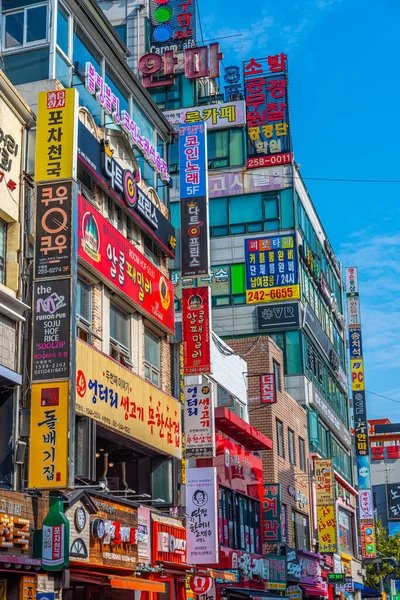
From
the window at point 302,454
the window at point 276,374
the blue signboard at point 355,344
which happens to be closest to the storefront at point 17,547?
the window at point 276,374

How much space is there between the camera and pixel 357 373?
67.2 metres

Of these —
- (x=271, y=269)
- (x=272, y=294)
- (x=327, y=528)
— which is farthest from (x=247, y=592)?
(x=271, y=269)

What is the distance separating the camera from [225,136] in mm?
57938

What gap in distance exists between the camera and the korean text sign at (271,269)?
2109 inches

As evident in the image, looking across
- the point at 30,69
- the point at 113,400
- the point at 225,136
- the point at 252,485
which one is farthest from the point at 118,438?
the point at 225,136

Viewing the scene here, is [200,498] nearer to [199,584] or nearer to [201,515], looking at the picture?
[201,515]

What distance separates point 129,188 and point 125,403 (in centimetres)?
621

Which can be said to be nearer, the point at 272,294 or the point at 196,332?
the point at 196,332

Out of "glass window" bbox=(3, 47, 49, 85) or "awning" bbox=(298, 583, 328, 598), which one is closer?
"glass window" bbox=(3, 47, 49, 85)

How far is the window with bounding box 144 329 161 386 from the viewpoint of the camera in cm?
2773

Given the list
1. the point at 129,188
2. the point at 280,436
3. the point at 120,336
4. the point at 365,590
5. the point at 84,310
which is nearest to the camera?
the point at 84,310

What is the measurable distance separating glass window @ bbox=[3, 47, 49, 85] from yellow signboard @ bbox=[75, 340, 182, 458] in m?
6.75

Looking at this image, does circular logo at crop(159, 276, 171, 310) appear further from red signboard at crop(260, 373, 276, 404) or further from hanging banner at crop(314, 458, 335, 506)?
hanging banner at crop(314, 458, 335, 506)

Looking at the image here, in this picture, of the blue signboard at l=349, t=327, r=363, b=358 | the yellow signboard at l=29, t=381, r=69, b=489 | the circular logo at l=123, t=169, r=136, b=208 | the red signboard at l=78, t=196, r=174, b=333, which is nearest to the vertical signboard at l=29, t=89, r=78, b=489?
the yellow signboard at l=29, t=381, r=69, b=489
